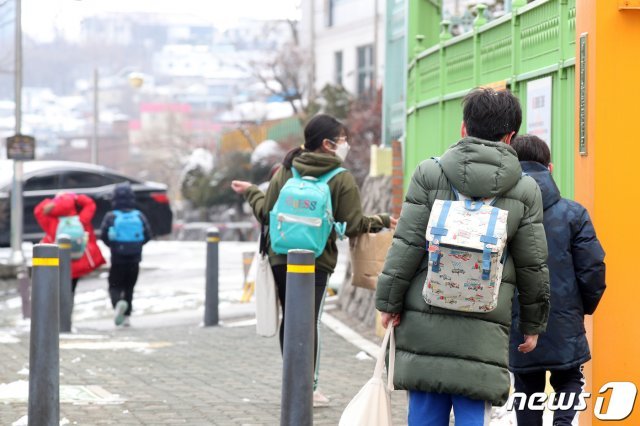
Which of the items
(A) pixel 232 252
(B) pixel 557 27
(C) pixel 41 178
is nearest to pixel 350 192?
(B) pixel 557 27

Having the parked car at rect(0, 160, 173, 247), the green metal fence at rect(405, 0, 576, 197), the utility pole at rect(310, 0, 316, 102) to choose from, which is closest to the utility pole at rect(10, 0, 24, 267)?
the parked car at rect(0, 160, 173, 247)

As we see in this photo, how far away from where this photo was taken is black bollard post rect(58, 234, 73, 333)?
→ 12828 mm

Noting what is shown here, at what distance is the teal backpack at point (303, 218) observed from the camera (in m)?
7.73

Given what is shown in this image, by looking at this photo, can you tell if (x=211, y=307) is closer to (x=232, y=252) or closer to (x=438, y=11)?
(x=438, y=11)

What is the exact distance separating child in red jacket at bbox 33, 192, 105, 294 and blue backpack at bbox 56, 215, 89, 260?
0.10 m

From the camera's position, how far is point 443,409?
16.5 ft

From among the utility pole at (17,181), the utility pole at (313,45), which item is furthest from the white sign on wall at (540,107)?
the utility pole at (313,45)

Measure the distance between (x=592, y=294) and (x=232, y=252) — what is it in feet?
67.9

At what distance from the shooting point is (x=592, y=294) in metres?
5.59

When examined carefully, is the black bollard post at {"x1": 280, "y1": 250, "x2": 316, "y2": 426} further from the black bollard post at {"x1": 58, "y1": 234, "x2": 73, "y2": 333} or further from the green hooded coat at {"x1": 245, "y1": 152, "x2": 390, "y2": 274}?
the black bollard post at {"x1": 58, "y1": 234, "x2": 73, "y2": 333}

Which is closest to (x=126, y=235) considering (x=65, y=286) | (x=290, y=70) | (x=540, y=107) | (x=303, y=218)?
(x=65, y=286)

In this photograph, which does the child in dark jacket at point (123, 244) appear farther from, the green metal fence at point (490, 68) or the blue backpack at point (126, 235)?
the green metal fence at point (490, 68)

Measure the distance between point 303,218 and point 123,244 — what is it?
6.57 meters

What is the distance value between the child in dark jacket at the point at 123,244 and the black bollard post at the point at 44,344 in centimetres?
695
